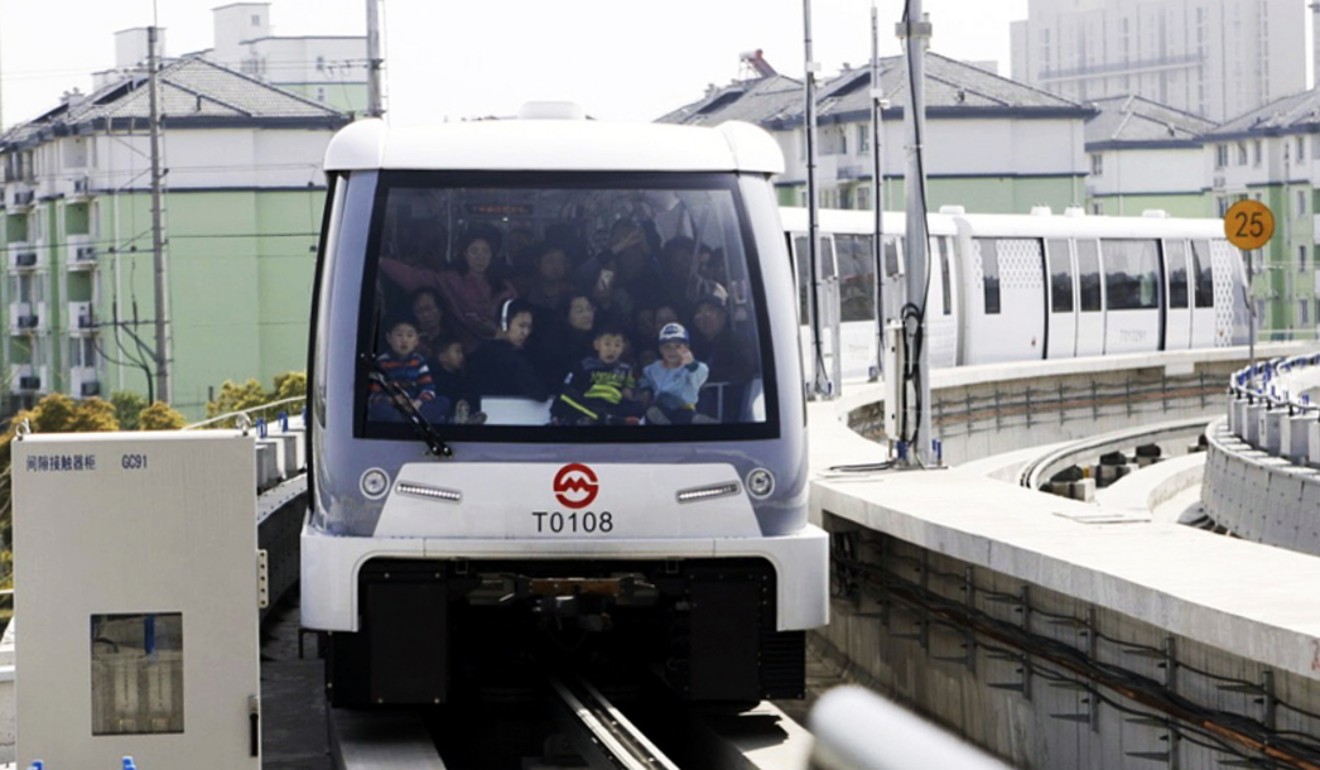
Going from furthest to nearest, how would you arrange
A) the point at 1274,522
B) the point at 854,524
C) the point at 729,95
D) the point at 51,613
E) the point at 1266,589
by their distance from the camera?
the point at 729,95 < the point at 1274,522 < the point at 854,524 < the point at 51,613 < the point at 1266,589

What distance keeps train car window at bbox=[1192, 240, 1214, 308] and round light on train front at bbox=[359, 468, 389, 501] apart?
119 ft

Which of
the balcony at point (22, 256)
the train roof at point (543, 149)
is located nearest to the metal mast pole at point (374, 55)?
the train roof at point (543, 149)

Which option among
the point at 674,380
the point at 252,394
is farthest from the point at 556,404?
the point at 252,394

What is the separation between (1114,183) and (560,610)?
10707 centimetres

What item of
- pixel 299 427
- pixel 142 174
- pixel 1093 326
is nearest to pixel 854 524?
pixel 299 427

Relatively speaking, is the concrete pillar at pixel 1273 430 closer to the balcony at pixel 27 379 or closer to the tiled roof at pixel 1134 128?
the balcony at pixel 27 379

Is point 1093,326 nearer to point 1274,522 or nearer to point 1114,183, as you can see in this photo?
point 1274,522

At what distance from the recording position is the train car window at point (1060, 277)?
43.6m

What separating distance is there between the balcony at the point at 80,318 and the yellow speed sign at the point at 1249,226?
56.6 m

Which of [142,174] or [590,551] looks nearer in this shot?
[590,551]

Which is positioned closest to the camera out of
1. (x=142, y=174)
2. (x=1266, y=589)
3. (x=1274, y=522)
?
(x=1266, y=589)

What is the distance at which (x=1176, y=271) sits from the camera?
46.8 meters

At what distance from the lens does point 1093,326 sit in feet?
147

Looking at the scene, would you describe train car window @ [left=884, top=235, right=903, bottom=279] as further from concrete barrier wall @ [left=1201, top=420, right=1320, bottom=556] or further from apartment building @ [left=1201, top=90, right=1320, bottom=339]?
apartment building @ [left=1201, top=90, right=1320, bottom=339]
